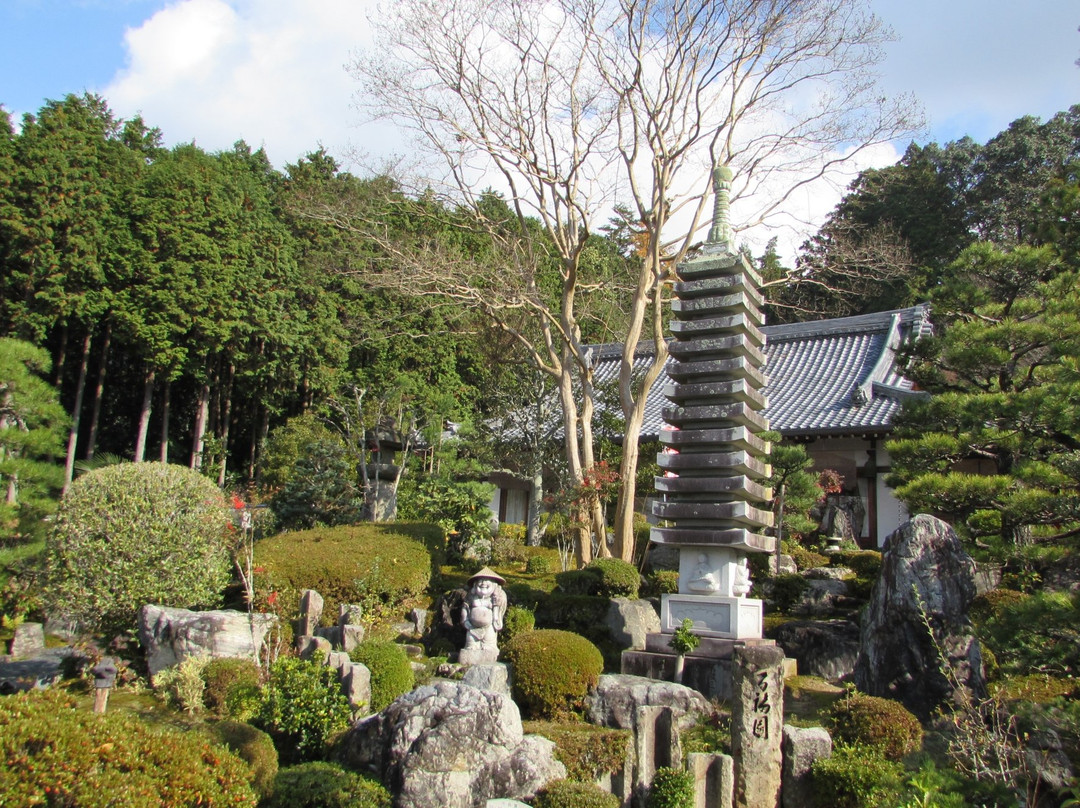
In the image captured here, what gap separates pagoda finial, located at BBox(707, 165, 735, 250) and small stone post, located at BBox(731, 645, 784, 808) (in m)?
7.22

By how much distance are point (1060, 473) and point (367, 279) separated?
1161 centimetres

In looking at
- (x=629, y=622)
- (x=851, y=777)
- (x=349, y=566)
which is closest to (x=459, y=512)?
(x=349, y=566)

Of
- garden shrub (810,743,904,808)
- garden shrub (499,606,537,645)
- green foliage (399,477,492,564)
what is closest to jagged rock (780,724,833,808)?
garden shrub (810,743,904,808)

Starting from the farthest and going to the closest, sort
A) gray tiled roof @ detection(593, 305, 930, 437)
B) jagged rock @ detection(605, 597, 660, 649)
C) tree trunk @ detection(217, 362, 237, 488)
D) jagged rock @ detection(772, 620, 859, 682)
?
1. tree trunk @ detection(217, 362, 237, 488)
2. gray tiled roof @ detection(593, 305, 930, 437)
3. jagged rock @ detection(605, 597, 660, 649)
4. jagged rock @ detection(772, 620, 859, 682)

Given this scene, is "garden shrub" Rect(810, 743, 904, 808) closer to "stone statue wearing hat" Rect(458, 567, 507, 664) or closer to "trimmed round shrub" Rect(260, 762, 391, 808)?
"trimmed round shrub" Rect(260, 762, 391, 808)

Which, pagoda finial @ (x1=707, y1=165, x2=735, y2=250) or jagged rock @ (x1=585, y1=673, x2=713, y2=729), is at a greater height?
pagoda finial @ (x1=707, y1=165, x2=735, y2=250)

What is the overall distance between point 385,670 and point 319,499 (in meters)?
8.94

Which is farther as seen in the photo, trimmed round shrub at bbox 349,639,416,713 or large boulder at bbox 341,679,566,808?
trimmed round shrub at bbox 349,639,416,713

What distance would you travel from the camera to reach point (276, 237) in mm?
23141

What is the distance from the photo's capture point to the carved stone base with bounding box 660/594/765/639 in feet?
34.9

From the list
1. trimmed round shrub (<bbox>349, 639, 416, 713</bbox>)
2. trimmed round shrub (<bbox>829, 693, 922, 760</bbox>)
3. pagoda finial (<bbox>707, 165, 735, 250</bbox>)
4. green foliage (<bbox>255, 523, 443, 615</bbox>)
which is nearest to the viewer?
trimmed round shrub (<bbox>829, 693, 922, 760</bbox>)

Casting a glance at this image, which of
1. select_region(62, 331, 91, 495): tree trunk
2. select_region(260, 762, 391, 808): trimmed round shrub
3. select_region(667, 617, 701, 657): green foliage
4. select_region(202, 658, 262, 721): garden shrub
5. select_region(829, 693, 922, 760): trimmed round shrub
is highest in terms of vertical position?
select_region(62, 331, 91, 495): tree trunk

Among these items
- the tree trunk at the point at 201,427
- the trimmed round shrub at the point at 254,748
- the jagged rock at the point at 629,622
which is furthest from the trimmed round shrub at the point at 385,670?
the tree trunk at the point at 201,427

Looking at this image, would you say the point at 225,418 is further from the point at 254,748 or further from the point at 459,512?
the point at 254,748
